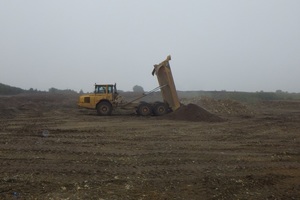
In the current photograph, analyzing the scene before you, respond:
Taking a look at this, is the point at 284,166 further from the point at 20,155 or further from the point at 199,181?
the point at 20,155

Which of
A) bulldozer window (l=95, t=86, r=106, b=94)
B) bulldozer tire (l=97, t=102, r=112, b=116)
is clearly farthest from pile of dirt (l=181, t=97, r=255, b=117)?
bulldozer window (l=95, t=86, r=106, b=94)

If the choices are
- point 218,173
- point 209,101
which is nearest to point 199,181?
point 218,173

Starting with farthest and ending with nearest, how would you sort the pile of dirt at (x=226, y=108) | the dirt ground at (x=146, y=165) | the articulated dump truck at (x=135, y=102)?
the pile of dirt at (x=226, y=108) → the articulated dump truck at (x=135, y=102) → the dirt ground at (x=146, y=165)

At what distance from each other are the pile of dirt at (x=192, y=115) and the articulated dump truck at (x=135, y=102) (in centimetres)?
109

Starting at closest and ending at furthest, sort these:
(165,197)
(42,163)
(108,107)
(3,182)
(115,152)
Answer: (165,197)
(3,182)
(42,163)
(115,152)
(108,107)

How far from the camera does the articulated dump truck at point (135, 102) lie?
68.0 ft

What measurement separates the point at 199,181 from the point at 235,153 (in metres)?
3.21

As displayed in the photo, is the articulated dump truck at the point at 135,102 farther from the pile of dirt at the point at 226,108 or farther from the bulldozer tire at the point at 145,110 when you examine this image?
the pile of dirt at the point at 226,108

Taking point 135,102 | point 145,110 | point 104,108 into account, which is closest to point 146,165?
point 145,110

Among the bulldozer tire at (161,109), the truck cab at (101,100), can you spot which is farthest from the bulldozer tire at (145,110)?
the truck cab at (101,100)

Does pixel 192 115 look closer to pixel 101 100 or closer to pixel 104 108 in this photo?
pixel 104 108

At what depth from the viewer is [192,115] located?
19.3 metres

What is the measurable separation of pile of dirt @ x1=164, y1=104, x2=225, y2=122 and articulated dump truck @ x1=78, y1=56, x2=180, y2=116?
109 centimetres

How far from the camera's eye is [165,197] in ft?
19.2
